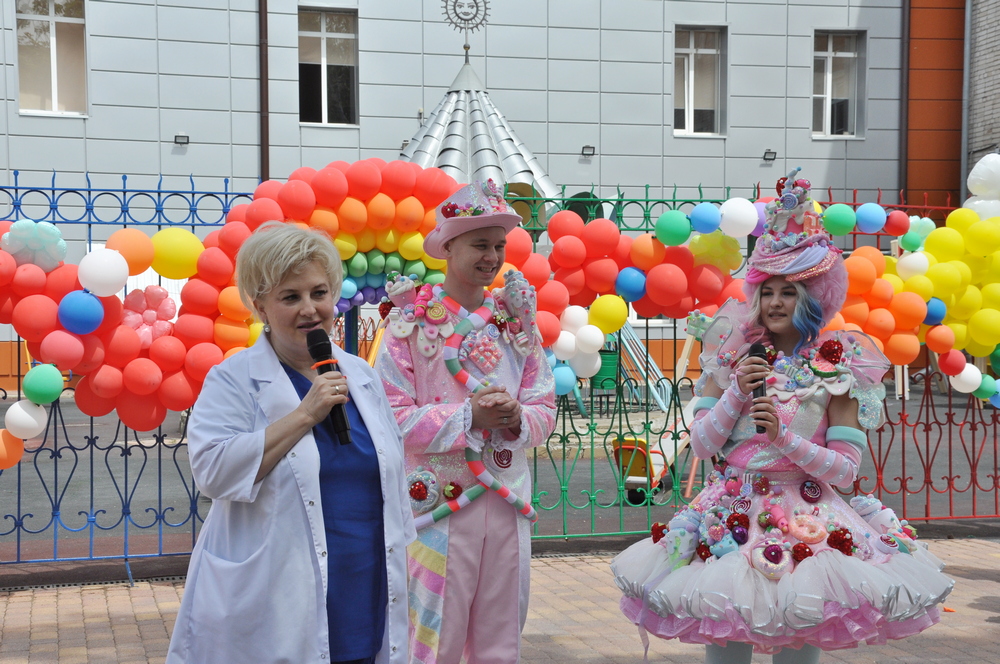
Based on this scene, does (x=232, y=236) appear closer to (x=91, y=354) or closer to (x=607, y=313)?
(x=91, y=354)

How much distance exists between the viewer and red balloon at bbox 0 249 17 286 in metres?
4.93

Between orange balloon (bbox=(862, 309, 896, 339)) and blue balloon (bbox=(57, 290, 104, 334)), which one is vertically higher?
blue balloon (bbox=(57, 290, 104, 334))

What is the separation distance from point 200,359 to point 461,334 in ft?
7.83

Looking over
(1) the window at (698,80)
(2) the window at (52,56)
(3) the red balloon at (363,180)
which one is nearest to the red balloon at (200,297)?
(3) the red balloon at (363,180)

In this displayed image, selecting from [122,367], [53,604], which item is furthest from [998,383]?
[53,604]

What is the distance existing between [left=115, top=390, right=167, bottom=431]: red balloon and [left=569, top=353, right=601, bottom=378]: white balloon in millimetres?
2283

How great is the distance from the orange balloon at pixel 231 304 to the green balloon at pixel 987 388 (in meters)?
4.52

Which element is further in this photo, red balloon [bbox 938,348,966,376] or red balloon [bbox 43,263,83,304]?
red balloon [bbox 938,348,966,376]

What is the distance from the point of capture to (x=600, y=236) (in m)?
5.53

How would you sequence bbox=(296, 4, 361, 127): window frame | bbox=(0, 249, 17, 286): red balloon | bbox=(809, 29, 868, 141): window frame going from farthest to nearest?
bbox=(809, 29, 868, 141): window frame
bbox=(296, 4, 361, 127): window frame
bbox=(0, 249, 17, 286): red balloon

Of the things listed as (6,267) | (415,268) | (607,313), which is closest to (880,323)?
(607,313)

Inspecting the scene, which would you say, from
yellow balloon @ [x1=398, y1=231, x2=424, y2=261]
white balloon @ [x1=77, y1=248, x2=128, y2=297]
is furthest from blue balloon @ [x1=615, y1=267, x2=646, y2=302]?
white balloon @ [x1=77, y1=248, x2=128, y2=297]

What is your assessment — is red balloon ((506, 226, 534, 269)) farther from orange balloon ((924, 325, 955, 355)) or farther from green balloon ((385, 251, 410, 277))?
orange balloon ((924, 325, 955, 355))

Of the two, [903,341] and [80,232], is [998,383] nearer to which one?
[903,341]
